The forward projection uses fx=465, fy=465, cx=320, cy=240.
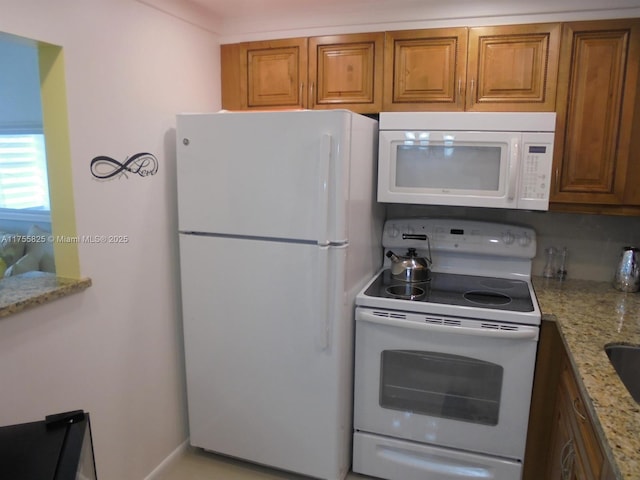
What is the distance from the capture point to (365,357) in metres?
2.18

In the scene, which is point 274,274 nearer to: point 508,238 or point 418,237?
point 418,237

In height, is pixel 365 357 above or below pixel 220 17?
below

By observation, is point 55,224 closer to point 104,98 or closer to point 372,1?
point 104,98

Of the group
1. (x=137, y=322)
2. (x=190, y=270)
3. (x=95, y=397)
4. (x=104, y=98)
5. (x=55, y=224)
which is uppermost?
(x=104, y=98)

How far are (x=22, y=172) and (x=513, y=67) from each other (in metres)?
2.68


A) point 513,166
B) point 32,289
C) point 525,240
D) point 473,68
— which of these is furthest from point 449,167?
point 32,289

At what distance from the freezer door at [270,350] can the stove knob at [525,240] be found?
1.06 metres

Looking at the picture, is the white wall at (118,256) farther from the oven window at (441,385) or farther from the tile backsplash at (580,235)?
the tile backsplash at (580,235)

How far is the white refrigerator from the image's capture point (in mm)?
1964

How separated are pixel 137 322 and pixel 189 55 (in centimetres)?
133

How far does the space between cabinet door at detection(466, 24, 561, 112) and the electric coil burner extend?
92 centimetres

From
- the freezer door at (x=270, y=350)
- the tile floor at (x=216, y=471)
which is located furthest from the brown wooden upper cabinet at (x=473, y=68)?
the tile floor at (x=216, y=471)

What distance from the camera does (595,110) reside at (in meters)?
2.12

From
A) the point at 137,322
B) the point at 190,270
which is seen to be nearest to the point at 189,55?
the point at 190,270
